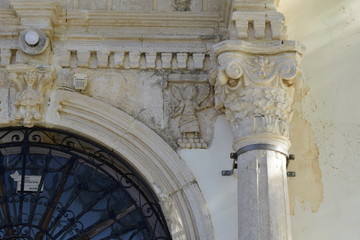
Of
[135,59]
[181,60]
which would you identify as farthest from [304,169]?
[135,59]

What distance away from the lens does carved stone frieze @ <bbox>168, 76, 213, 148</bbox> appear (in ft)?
24.2

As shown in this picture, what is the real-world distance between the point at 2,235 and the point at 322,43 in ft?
10.6

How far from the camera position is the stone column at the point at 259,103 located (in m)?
6.69

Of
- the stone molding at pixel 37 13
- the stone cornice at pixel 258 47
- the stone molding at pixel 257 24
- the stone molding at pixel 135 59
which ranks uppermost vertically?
the stone molding at pixel 37 13

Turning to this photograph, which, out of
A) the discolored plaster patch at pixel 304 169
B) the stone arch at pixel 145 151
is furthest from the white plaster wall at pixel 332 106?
the stone arch at pixel 145 151

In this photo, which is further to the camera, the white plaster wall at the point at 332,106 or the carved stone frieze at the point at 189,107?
the carved stone frieze at the point at 189,107

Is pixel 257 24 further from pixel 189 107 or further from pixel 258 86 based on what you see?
pixel 189 107

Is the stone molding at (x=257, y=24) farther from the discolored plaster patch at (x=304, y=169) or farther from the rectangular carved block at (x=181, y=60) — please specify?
the discolored plaster patch at (x=304, y=169)

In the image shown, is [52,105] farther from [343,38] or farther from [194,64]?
[343,38]

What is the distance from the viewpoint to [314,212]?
7.20 metres

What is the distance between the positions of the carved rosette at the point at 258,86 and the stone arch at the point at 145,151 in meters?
0.58

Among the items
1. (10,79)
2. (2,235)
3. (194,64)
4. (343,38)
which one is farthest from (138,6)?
(2,235)

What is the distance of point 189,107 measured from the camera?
7449 millimetres

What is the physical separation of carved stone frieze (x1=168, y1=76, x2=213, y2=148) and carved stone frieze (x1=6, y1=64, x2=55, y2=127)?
108 cm
